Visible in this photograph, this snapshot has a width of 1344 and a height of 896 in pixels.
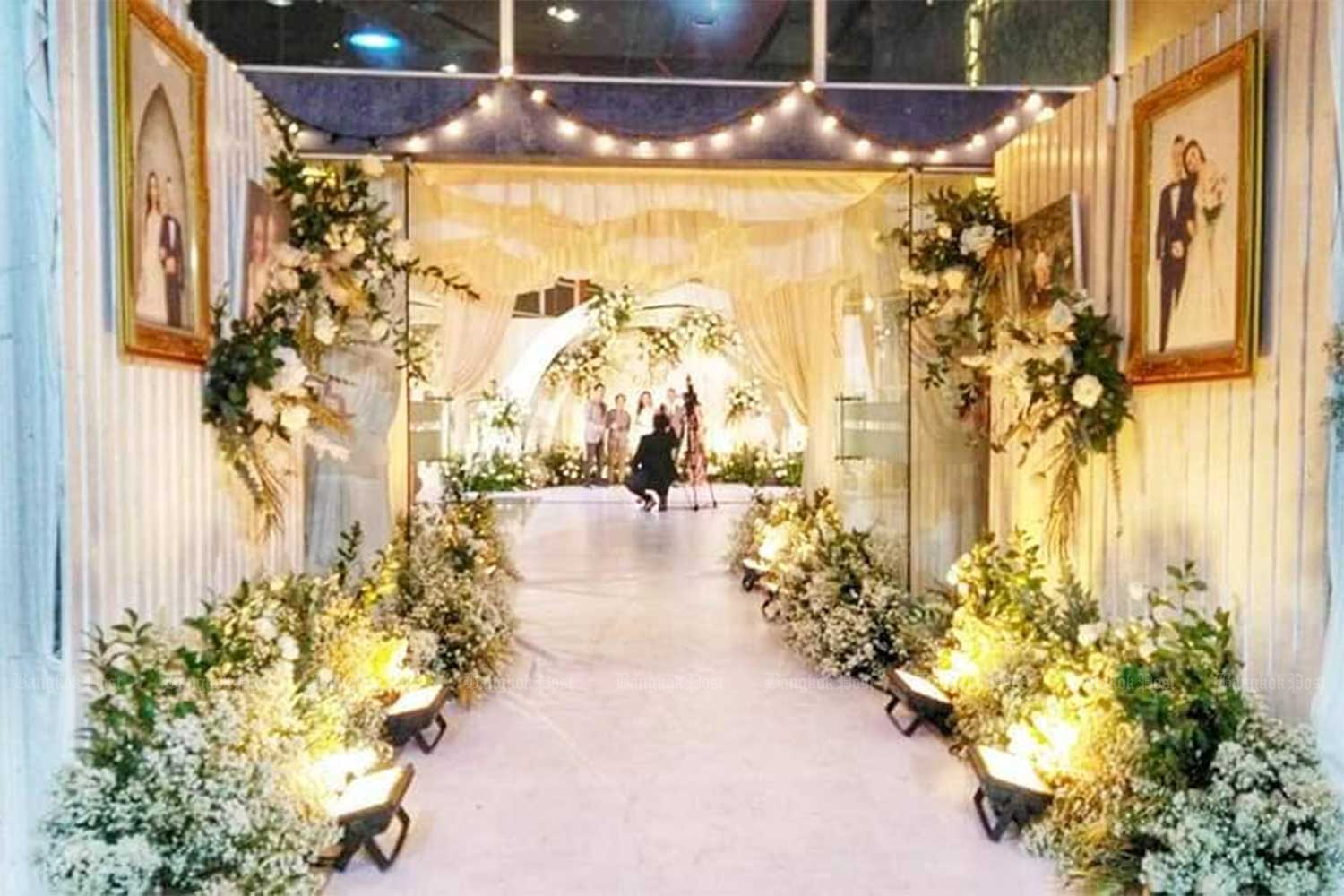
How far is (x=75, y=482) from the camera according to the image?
2.66m

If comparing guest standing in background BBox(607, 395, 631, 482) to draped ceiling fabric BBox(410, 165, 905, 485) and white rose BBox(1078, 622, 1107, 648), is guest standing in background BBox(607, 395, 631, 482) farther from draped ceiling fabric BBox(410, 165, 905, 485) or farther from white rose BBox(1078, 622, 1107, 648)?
white rose BBox(1078, 622, 1107, 648)

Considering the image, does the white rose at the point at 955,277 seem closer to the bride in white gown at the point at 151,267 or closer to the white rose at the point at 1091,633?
the white rose at the point at 1091,633

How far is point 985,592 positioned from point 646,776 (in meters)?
1.73

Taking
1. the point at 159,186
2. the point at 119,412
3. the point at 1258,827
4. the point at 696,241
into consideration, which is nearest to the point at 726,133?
the point at 696,241

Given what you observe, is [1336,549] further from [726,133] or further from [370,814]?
[726,133]

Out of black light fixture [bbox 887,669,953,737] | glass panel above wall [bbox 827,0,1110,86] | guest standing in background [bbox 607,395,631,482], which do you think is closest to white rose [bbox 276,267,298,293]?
glass panel above wall [bbox 827,0,1110,86]

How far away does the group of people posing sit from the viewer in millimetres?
13391

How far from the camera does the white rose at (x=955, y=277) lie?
15.7 ft

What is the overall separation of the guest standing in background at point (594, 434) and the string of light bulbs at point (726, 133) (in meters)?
11.3

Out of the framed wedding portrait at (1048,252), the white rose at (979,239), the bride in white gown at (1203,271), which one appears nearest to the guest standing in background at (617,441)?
the white rose at (979,239)

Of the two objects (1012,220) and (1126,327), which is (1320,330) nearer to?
(1126,327)

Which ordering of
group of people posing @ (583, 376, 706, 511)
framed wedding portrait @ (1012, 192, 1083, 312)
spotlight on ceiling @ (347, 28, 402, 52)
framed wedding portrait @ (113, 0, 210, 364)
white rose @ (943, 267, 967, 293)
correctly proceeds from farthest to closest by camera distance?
group of people posing @ (583, 376, 706, 511), spotlight on ceiling @ (347, 28, 402, 52), white rose @ (943, 267, 967, 293), framed wedding portrait @ (1012, 192, 1083, 312), framed wedding portrait @ (113, 0, 210, 364)

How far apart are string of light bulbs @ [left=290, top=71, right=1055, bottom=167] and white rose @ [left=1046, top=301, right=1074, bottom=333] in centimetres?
192

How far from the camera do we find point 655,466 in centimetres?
1344
